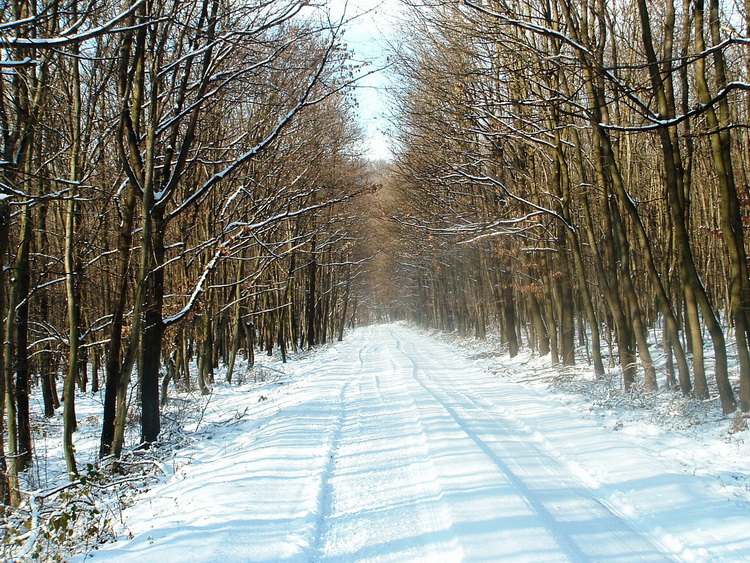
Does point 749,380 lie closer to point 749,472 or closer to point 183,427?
point 749,472

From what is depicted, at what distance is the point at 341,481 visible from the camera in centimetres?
636

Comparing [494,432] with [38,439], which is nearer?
[494,432]

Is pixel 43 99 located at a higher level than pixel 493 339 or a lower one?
higher

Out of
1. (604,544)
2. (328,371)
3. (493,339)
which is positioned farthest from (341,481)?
(493,339)

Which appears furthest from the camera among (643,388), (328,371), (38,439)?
(328,371)

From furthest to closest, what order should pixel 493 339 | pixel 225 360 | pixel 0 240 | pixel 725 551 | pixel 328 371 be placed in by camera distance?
pixel 493 339
pixel 225 360
pixel 328 371
pixel 0 240
pixel 725 551

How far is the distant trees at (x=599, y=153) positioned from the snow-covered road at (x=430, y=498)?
3.44 metres

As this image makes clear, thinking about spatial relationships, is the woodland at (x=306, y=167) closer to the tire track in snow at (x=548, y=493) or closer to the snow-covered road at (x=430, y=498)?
the snow-covered road at (x=430, y=498)

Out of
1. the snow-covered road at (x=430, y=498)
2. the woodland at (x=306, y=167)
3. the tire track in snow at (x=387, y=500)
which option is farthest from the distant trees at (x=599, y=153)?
the tire track in snow at (x=387, y=500)

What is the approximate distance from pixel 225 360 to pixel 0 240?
20661 mm

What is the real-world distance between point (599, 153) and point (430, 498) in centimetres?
901

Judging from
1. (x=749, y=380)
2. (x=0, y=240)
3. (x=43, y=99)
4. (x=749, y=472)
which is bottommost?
(x=749, y=472)

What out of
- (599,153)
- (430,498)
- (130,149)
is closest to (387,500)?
(430,498)

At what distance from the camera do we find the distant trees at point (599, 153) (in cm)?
833
